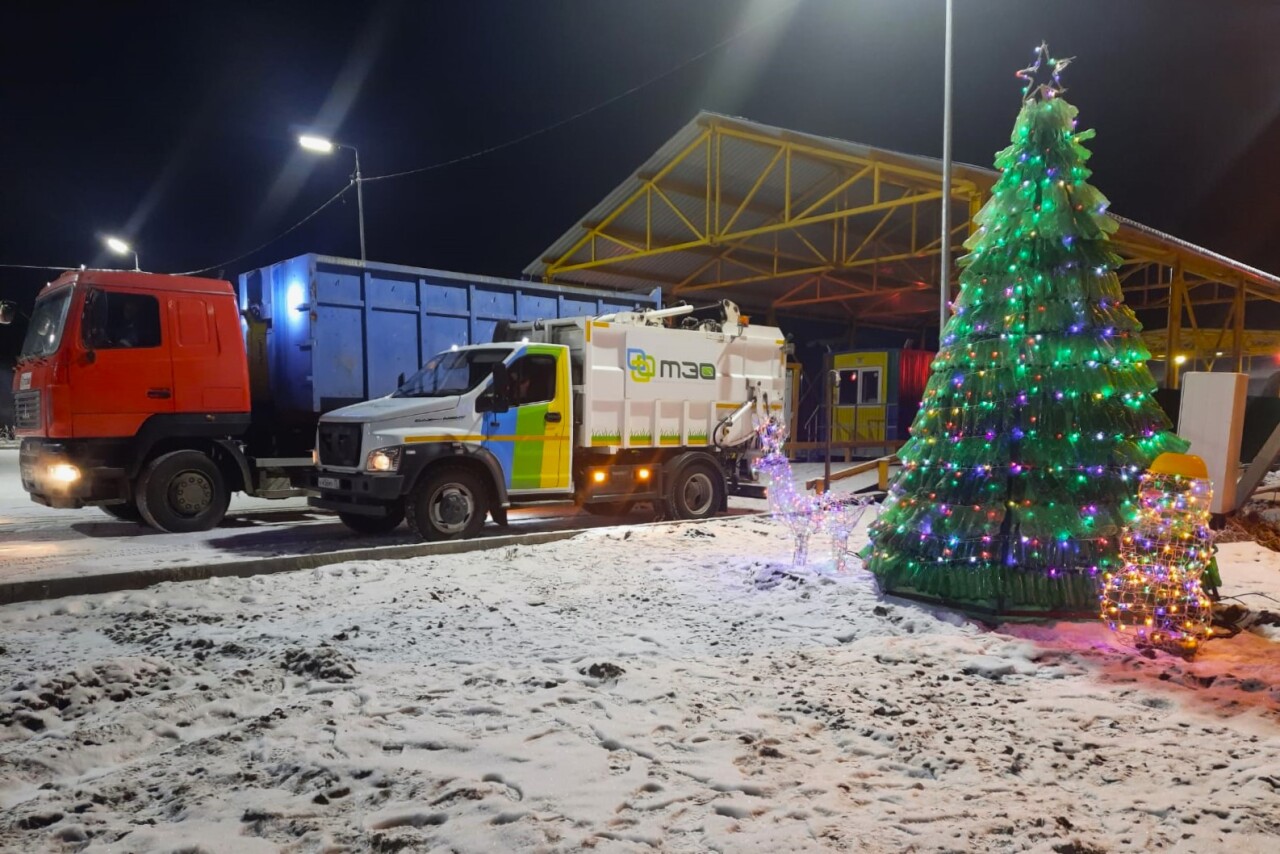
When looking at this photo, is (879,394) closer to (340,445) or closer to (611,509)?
(611,509)

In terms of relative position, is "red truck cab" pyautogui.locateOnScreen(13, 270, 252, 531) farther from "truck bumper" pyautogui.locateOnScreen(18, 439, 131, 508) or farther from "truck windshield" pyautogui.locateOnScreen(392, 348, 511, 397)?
"truck windshield" pyautogui.locateOnScreen(392, 348, 511, 397)

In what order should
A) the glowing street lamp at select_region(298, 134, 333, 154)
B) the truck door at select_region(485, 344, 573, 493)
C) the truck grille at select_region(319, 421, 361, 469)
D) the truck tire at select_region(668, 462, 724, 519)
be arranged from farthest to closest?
the glowing street lamp at select_region(298, 134, 333, 154)
the truck tire at select_region(668, 462, 724, 519)
the truck door at select_region(485, 344, 573, 493)
the truck grille at select_region(319, 421, 361, 469)

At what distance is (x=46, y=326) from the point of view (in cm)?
908

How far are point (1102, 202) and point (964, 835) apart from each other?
16.2 feet

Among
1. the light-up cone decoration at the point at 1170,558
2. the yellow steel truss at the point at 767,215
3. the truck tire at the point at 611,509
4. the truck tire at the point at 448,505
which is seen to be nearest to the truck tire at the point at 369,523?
the truck tire at the point at 448,505

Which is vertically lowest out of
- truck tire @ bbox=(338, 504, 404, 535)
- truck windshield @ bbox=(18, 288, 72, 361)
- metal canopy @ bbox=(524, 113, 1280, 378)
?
truck tire @ bbox=(338, 504, 404, 535)

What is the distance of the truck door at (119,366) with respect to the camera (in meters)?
8.68

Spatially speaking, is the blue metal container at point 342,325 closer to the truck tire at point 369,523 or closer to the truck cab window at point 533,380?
the truck tire at point 369,523

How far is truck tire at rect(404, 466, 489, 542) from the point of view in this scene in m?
8.52

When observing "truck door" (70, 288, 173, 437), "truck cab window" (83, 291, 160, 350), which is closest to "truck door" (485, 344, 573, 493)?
"truck door" (70, 288, 173, 437)

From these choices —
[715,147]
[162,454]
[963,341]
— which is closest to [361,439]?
[162,454]

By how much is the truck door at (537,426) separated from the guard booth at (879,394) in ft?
50.1

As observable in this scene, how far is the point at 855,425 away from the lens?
79.2 ft

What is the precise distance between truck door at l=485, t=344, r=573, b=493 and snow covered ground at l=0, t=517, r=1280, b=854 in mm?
3046
